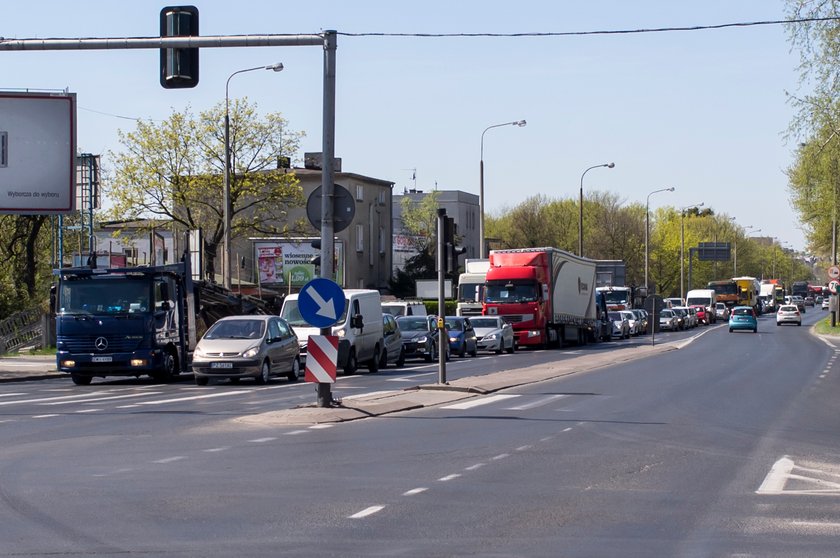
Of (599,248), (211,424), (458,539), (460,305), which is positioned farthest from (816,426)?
(599,248)

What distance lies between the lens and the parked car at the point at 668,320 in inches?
3189

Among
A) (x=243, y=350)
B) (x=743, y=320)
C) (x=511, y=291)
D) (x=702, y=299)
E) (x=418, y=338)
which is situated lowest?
(x=743, y=320)

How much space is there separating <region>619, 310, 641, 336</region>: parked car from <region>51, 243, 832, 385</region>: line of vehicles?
20588 mm

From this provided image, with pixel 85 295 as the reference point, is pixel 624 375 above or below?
below

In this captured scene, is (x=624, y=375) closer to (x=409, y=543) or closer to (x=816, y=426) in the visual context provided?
(x=816, y=426)

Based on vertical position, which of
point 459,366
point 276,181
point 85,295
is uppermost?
point 276,181

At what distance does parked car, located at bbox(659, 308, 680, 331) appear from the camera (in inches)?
3189

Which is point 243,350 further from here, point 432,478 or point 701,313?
point 701,313

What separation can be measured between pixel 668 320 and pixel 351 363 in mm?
52518

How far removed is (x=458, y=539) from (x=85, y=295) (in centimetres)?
2134

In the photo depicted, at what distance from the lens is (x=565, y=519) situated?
31.9ft

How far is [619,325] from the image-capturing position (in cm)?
6931

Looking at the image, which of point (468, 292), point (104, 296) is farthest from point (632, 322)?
point (104, 296)

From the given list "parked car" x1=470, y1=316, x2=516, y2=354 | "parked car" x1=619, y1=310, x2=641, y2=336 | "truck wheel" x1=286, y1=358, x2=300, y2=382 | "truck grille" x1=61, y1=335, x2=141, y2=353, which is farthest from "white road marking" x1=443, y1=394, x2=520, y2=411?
"parked car" x1=619, y1=310, x2=641, y2=336
